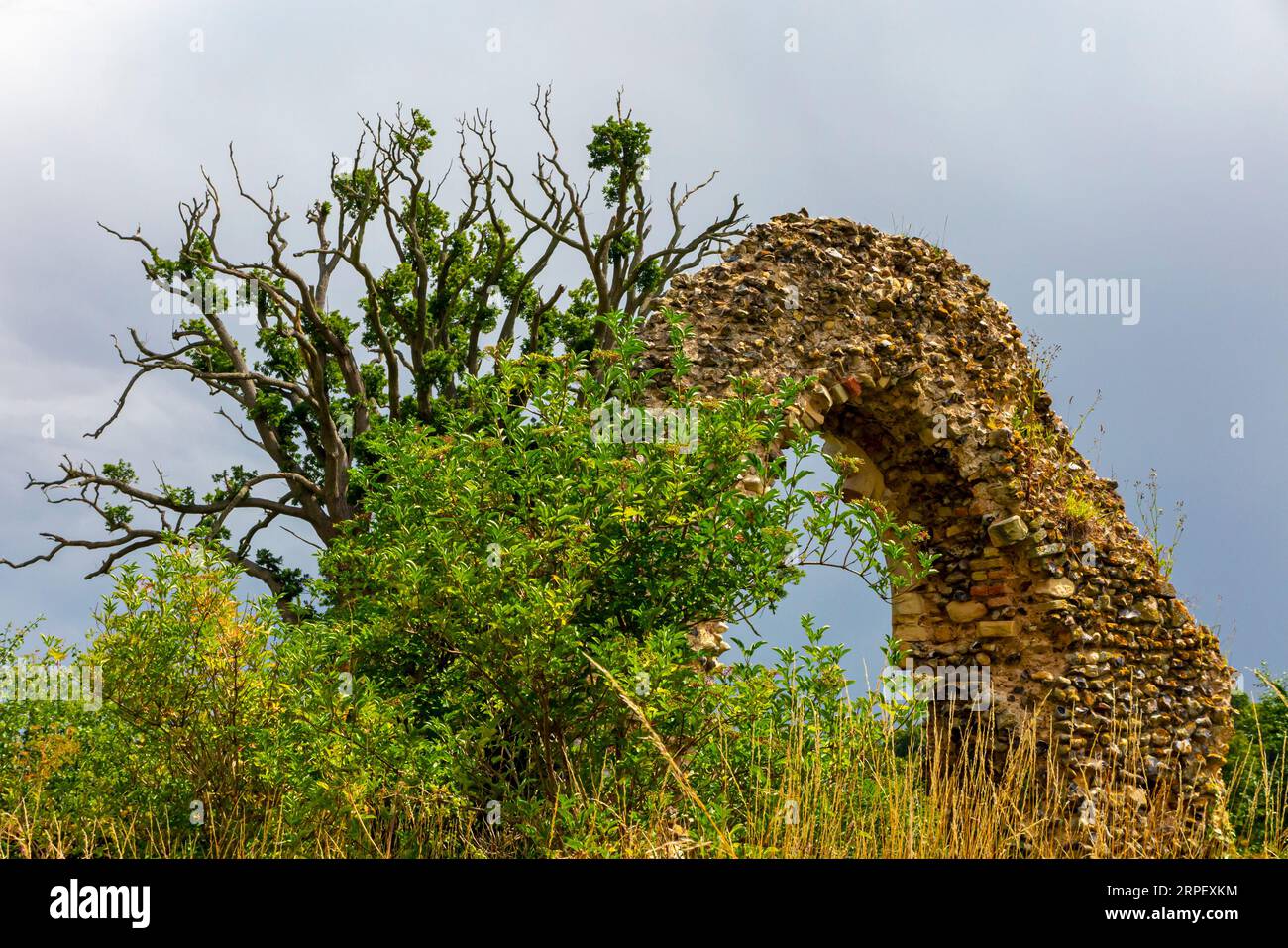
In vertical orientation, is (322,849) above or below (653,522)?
below

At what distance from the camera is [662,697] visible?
4.01 m

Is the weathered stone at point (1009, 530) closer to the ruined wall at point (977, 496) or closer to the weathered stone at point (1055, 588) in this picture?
the ruined wall at point (977, 496)

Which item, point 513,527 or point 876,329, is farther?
point 876,329

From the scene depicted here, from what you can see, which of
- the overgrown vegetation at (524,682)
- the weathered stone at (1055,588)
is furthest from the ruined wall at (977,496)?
the overgrown vegetation at (524,682)

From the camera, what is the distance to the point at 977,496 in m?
8.19

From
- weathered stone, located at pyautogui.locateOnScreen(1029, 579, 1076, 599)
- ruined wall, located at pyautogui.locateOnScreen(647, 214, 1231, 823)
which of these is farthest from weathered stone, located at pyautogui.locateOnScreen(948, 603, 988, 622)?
weathered stone, located at pyautogui.locateOnScreen(1029, 579, 1076, 599)

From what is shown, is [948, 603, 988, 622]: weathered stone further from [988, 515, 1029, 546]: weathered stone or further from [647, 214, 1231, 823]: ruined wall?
[988, 515, 1029, 546]: weathered stone

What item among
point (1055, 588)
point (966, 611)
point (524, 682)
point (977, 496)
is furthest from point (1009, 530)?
point (524, 682)

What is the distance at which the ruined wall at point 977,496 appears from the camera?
7418mm

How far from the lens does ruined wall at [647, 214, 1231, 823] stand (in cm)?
742
